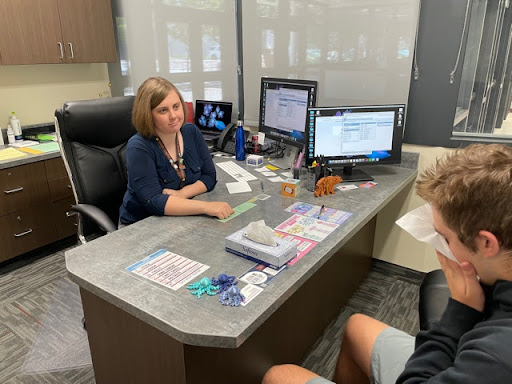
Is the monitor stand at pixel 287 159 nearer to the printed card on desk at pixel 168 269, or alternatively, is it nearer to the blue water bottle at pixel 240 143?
the blue water bottle at pixel 240 143

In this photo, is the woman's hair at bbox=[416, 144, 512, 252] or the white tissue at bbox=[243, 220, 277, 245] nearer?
the woman's hair at bbox=[416, 144, 512, 252]

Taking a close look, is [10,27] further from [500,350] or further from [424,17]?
[500,350]

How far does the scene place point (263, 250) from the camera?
123 cm

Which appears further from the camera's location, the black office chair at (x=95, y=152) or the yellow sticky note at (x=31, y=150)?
the yellow sticky note at (x=31, y=150)

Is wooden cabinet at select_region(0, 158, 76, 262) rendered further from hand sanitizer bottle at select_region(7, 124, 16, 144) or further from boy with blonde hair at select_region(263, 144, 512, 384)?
boy with blonde hair at select_region(263, 144, 512, 384)

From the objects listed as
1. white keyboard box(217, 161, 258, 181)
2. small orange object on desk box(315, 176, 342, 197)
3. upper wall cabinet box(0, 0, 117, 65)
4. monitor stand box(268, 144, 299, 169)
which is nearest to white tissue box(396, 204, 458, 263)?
small orange object on desk box(315, 176, 342, 197)

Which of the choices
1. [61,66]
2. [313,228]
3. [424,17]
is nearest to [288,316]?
[313,228]

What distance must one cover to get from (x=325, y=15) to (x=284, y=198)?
1.28m

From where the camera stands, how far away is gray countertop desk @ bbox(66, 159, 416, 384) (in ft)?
3.32

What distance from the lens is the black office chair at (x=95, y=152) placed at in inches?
75.9

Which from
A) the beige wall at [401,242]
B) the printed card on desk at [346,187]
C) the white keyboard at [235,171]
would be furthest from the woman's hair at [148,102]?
the beige wall at [401,242]

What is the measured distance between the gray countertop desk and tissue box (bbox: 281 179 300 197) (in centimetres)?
4

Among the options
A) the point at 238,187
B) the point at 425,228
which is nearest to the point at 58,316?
the point at 238,187

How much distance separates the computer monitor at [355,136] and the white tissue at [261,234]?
0.87 meters
